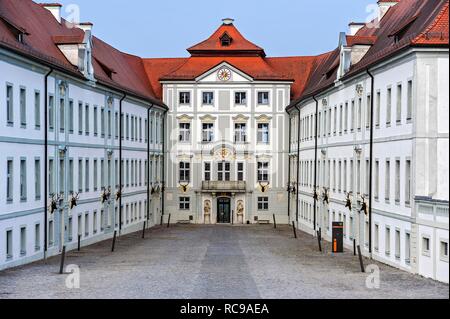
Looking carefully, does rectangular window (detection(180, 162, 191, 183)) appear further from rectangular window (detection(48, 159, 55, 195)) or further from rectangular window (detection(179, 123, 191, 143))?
rectangular window (detection(48, 159, 55, 195))

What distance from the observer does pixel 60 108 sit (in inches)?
1781

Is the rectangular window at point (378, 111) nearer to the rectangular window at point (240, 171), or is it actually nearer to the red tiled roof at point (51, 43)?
the red tiled roof at point (51, 43)

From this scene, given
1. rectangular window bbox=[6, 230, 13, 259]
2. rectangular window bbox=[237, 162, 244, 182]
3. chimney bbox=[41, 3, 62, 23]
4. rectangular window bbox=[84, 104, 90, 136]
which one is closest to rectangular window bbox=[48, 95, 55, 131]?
rectangular window bbox=[84, 104, 90, 136]

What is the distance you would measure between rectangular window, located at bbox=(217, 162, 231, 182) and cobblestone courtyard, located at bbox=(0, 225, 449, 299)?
2348 centimetres

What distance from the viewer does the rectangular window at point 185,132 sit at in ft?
245

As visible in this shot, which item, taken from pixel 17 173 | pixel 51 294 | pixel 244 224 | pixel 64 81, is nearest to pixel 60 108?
pixel 64 81

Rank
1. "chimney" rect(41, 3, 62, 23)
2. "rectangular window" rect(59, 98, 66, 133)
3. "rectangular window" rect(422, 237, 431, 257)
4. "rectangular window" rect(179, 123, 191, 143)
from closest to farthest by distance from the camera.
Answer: "rectangular window" rect(422, 237, 431, 257) → "rectangular window" rect(59, 98, 66, 133) → "chimney" rect(41, 3, 62, 23) → "rectangular window" rect(179, 123, 191, 143)

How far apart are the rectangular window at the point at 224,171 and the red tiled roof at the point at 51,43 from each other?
753 centimetres

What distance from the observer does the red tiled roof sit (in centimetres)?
3972

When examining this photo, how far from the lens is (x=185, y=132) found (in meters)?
74.8

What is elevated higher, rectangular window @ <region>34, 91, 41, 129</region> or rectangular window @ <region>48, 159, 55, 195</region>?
rectangular window @ <region>34, 91, 41, 129</region>

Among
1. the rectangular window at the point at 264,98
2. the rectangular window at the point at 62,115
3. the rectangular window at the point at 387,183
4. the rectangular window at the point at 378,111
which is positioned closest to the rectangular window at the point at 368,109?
the rectangular window at the point at 378,111

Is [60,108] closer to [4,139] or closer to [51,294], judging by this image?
[4,139]

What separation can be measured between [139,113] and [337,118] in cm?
1765
